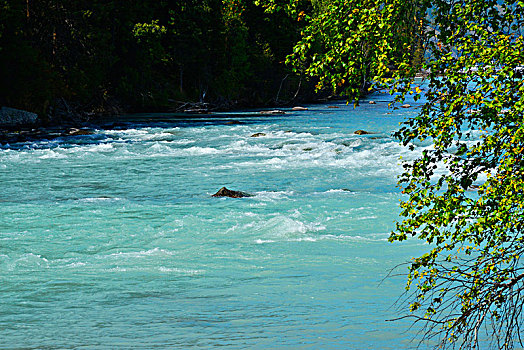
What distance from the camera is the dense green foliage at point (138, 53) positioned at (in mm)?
40250

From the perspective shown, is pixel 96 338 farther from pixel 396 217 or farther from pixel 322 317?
pixel 396 217

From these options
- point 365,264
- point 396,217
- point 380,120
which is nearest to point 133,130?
point 380,120

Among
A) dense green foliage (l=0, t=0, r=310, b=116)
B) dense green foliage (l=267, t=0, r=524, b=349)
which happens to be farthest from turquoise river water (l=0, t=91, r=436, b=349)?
dense green foliage (l=0, t=0, r=310, b=116)

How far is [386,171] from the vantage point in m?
22.2

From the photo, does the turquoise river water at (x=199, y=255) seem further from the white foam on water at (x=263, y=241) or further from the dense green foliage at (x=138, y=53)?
the dense green foliage at (x=138, y=53)

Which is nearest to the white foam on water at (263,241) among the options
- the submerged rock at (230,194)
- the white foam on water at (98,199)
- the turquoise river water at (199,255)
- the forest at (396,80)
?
the turquoise river water at (199,255)

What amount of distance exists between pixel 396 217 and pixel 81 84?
37086 mm

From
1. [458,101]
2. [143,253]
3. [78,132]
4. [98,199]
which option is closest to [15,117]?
[78,132]

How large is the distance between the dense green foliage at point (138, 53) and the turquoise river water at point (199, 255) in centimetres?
1737

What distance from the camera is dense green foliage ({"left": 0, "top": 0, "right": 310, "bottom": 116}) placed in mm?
40250

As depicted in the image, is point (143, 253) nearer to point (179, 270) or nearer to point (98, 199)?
point (179, 270)

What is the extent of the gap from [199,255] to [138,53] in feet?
151

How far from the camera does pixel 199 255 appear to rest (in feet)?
37.2

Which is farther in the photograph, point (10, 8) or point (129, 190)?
point (10, 8)
